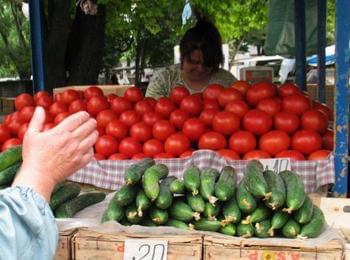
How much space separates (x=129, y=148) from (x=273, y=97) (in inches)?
42.7

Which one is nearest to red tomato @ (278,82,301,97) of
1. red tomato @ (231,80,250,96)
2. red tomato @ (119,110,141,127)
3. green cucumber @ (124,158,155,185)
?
red tomato @ (231,80,250,96)

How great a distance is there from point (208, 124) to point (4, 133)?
1.50m

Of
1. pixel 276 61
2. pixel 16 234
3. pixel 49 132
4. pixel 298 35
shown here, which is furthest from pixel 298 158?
pixel 276 61

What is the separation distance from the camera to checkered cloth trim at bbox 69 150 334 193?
2891 millimetres

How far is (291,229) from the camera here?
85.1 inches

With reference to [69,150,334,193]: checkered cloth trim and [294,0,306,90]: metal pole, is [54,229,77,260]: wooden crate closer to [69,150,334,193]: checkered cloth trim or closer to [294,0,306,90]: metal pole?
[69,150,334,193]: checkered cloth trim

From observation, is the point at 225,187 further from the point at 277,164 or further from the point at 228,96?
the point at 228,96

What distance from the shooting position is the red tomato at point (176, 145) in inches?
124

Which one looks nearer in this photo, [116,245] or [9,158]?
[116,245]

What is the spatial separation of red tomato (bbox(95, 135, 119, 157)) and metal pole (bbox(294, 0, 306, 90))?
13.1 feet

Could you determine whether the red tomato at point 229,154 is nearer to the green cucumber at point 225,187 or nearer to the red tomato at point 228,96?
the red tomato at point 228,96

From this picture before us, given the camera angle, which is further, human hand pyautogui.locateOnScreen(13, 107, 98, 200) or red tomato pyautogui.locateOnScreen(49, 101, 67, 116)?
red tomato pyautogui.locateOnScreen(49, 101, 67, 116)

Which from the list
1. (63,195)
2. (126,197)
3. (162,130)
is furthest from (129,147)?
(126,197)

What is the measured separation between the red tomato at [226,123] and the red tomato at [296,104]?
0.36 m
